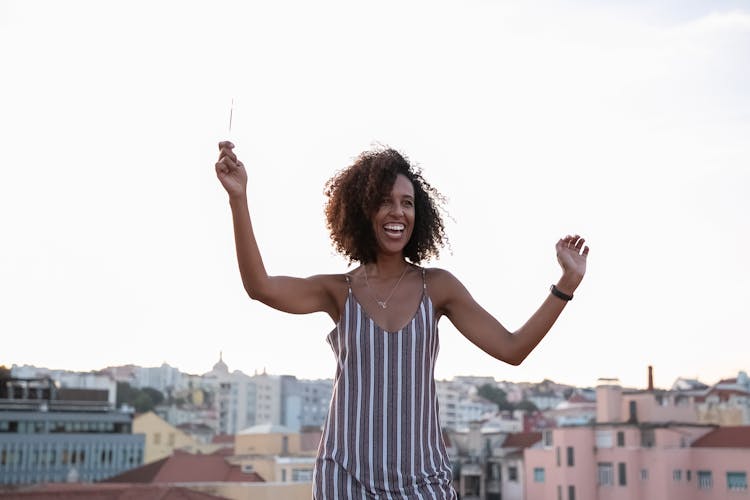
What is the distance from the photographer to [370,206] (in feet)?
7.64

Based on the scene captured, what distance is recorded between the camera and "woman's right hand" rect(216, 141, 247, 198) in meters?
2.13

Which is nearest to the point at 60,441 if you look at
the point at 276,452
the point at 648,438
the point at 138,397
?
the point at 276,452

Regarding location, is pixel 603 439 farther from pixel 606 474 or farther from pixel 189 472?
pixel 189 472

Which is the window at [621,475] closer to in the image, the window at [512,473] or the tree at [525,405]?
the window at [512,473]

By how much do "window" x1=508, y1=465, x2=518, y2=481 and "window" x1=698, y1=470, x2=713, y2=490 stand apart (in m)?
10.4

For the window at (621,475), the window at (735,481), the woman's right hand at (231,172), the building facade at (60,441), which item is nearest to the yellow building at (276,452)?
the building facade at (60,441)

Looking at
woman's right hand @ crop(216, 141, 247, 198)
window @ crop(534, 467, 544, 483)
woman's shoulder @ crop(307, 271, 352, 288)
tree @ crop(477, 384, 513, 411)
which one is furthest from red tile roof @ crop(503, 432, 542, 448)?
tree @ crop(477, 384, 513, 411)

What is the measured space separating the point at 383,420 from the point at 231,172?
20.2 inches

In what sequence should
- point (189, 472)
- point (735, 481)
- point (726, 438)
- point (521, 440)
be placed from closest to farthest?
point (735, 481) < point (189, 472) < point (726, 438) < point (521, 440)

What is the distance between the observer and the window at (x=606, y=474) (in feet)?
143

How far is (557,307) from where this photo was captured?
229cm

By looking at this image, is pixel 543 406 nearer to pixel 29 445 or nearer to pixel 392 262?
pixel 29 445

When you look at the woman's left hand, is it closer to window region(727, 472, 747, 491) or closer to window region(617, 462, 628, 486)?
window region(727, 472, 747, 491)

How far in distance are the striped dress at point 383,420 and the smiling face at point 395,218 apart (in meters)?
0.15
